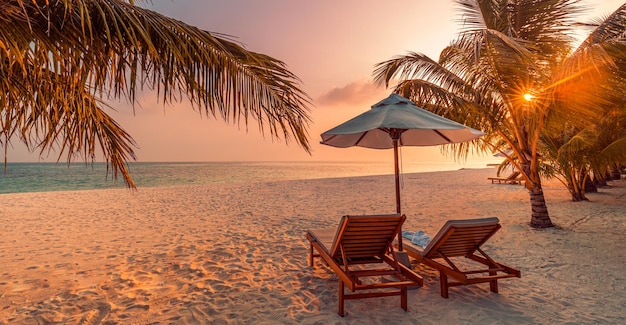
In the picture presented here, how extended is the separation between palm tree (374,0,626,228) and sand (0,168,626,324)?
2.16 metres

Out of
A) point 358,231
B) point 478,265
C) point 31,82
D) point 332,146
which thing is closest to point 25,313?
point 31,82

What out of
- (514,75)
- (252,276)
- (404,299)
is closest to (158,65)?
(252,276)

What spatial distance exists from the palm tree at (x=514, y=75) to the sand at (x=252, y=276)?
216 centimetres

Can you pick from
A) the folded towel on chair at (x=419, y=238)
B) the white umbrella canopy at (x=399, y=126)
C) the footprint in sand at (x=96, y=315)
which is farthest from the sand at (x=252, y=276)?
the white umbrella canopy at (x=399, y=126)

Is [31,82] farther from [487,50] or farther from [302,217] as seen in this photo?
[302,217]

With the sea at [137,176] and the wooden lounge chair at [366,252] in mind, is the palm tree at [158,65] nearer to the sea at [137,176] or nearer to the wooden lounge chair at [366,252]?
the wooden lounge chair at [366,252]

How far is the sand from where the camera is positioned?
3.08 metres

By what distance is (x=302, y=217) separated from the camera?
8727 mm

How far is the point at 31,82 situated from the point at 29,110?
812 mm

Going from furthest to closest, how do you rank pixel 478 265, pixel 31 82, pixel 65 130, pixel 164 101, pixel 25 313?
pixel 478 265 < pixel 65 130 < pixel 25 313 < pixel 31 82 < pixel 164 101

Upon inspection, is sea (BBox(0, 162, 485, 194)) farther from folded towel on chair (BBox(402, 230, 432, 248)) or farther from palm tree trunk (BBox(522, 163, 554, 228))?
palm tree trunk (BBox(522, 163, 554, 228))

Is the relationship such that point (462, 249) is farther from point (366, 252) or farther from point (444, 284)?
point (366, 252)

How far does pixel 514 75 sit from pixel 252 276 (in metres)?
5.49

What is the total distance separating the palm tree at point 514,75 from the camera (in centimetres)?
523
